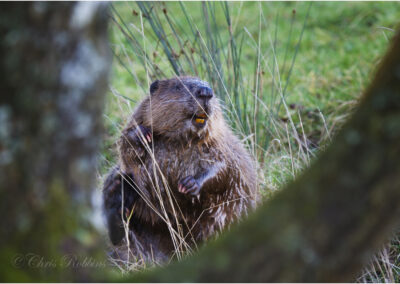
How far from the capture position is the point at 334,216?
1.22m

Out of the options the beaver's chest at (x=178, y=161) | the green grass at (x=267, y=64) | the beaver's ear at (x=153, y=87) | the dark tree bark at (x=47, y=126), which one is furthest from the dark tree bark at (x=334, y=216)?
the beaver's ear at (x=153, y=87)

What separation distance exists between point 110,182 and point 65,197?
2.19 meters

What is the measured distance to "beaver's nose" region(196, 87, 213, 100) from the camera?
3.21 metres

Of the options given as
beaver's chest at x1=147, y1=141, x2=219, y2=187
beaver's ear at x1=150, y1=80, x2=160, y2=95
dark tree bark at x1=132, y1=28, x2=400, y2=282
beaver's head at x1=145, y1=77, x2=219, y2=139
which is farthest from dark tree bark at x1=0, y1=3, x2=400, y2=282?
beaver's ear at x1=150, y1=80, x2=160, y2=95

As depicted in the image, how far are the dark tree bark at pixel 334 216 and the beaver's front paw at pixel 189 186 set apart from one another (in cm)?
195

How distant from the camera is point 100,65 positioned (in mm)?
1331

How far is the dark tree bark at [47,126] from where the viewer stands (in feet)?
4.05

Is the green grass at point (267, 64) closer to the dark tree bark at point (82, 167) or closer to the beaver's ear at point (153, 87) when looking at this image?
the beaver's ear at point (153, 87)

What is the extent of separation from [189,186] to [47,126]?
202 cm

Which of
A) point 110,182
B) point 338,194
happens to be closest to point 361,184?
point 338,194

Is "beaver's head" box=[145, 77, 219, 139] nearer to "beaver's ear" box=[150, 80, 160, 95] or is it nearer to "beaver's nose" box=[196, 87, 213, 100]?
"beaver's nose" box=[196, 87, 213, 100]

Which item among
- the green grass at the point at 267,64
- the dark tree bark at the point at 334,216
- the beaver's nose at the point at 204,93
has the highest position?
the dark tree bark at the point at 334,216

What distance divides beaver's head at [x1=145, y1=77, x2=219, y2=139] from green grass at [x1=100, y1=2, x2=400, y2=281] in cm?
21

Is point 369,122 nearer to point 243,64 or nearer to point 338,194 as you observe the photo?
point 338,194
